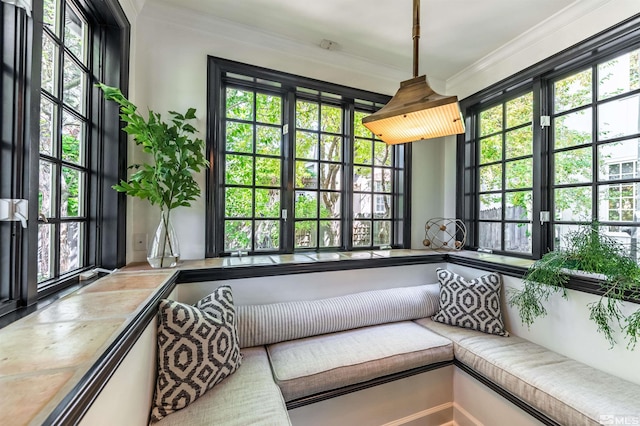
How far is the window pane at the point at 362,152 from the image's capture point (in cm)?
284

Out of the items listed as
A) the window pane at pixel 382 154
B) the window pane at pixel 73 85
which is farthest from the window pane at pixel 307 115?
the window pane at pixel 73 85

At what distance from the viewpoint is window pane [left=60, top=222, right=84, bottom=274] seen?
1406 millimetres

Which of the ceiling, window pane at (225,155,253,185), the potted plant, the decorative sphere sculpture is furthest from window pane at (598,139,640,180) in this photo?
the potted plant

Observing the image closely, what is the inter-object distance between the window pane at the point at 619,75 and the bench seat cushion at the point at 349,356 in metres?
2.13

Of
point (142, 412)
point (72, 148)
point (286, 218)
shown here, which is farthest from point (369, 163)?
point (142, 412)

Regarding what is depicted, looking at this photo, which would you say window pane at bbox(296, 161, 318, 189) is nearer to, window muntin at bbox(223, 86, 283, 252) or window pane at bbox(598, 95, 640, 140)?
window muntin at bbox(223, 86, 283, 252)

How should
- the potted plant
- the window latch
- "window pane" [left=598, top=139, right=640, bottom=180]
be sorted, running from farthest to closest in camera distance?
1. "window pane" [left=598, top=139, right=640, bottom=180]
2. the potted plant
3. the window latch

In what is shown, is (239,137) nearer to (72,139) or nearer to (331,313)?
(72,139)

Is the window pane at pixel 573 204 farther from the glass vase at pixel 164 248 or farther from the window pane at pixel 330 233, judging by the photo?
the glass vase at pixel 164 248

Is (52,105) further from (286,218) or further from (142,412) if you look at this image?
(286,218)

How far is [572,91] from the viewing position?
2141 mm

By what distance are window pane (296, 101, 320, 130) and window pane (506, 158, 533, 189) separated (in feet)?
6.30

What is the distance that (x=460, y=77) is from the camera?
3.00 meters

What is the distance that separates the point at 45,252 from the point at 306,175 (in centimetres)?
188
